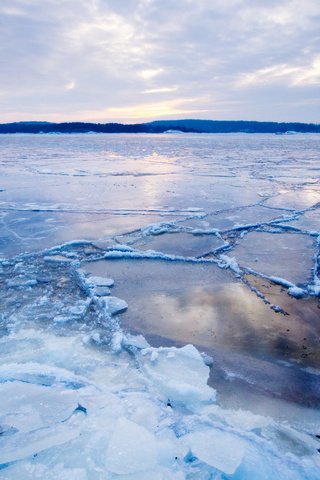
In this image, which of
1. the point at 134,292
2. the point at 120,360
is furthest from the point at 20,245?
the point at 120,360

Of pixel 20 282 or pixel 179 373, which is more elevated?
pixel 20 282

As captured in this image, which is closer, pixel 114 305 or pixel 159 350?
pixel 159 350

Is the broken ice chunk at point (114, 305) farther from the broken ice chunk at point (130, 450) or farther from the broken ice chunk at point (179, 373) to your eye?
the broken ice chunk at point (130, 450)

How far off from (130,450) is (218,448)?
17.5 inches

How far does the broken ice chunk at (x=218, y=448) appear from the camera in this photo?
167cm

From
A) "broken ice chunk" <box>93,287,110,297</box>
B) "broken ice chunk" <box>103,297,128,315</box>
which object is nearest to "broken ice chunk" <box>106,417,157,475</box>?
"broken ice chunk" <box>103,297,128,315</box>

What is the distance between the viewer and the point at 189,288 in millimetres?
3635

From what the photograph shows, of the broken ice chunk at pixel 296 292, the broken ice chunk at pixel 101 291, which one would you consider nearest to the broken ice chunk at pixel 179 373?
the broken ice chunk at pixel 101 291

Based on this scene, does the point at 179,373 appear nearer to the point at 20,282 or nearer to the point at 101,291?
the point at 101,291

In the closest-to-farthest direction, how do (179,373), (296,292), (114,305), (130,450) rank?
(130,450)
(179,373)
(114,305)
(296,292)

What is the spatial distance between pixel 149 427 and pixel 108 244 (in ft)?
10.7

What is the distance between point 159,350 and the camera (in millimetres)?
2588

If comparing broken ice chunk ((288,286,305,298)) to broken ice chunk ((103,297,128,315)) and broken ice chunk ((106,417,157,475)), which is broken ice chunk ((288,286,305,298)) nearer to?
broken ice chunk ((103,297,128,315))

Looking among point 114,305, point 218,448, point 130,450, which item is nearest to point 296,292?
point 114,305
